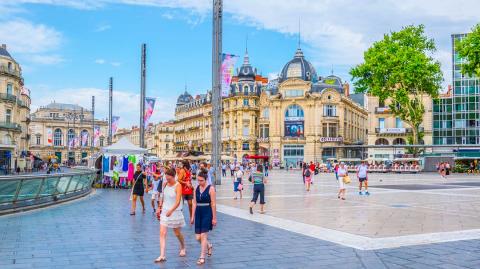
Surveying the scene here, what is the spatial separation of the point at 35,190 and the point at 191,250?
921cm

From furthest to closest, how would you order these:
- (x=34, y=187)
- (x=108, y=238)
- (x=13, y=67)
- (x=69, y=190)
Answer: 1. (x=13, y=67)
2. (x=69, y=190)
3. (x=34, y=187)
4. (x=108, y=238)

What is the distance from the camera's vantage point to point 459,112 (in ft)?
223

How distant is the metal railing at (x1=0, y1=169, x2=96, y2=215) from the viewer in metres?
14.8

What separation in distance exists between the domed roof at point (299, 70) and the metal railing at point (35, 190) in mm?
62261

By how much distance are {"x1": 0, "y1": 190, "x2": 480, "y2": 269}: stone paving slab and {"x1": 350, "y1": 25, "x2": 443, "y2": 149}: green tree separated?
43257 millimetres

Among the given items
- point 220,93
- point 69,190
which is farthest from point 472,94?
point 69,190

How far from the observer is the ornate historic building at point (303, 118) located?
77188mm

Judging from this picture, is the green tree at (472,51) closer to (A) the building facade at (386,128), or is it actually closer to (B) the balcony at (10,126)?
(A) the building facade at (386,128)

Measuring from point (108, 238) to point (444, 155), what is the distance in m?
56.7

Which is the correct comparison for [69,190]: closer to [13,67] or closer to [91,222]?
[91,222]

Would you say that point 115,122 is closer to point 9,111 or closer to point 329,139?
point 9,111

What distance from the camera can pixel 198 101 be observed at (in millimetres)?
107312

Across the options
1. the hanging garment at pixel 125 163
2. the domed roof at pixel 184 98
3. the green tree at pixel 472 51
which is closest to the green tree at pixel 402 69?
the green tree at pixel 472 51

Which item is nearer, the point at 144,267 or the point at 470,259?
the point at 144,267
